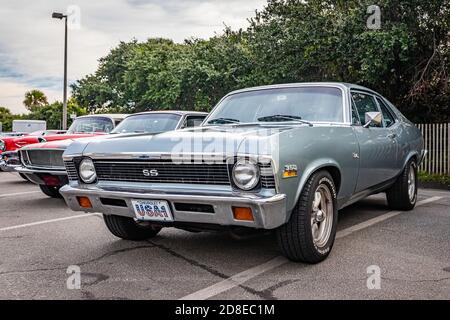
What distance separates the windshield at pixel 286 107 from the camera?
4402 mm

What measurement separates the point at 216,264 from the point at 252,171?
3.20ft

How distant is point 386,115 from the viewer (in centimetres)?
581

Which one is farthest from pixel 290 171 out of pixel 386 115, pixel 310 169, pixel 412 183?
pixel 412 183

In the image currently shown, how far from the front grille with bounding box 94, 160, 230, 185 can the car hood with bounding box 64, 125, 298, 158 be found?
9 cm

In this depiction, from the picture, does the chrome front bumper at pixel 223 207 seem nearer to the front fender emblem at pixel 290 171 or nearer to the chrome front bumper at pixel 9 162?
the front fender emblem at pixel 290 171

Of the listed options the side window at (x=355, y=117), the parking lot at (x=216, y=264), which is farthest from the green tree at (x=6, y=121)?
the side window at (x=355, y=117)

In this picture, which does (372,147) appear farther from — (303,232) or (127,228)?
(127,228)

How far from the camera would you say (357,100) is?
195 inches

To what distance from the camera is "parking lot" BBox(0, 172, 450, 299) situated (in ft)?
10.1

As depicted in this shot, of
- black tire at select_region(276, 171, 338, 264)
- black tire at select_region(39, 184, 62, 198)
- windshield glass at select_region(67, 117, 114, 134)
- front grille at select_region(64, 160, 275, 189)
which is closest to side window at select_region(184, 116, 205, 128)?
windshield glass at select_region(67, 117, 114, 134)

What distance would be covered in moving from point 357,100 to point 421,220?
1.71m

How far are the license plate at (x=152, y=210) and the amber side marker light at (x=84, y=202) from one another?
1.73ft

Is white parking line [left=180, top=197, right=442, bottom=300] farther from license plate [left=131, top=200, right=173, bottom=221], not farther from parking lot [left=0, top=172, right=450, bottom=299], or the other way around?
license plate [left=131, top=200, right=173, bottom=221]
